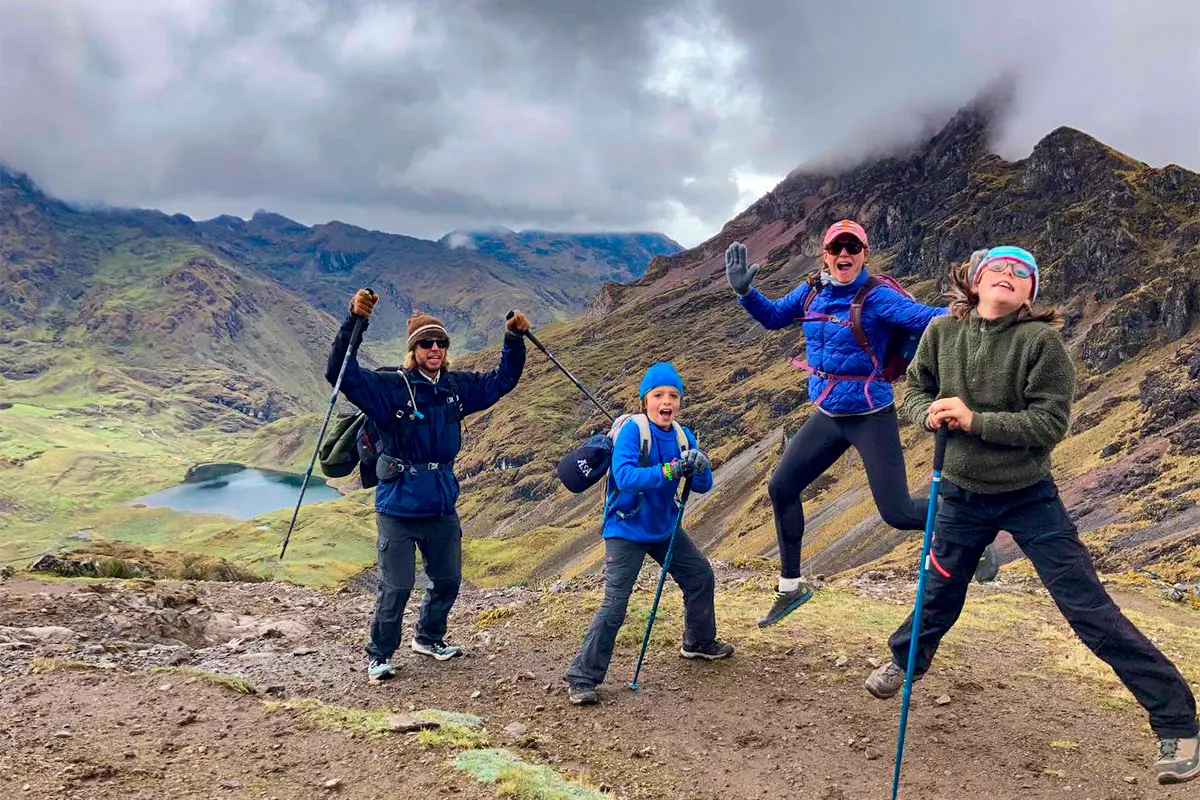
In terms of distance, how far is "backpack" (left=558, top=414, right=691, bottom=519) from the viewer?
329 inches

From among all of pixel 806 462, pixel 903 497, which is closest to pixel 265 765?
pixel 806 462

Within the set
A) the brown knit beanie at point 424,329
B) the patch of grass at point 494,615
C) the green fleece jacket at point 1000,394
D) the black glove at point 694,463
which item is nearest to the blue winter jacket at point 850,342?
the black glove at point 694,463

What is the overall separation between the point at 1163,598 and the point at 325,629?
1770 centimetres

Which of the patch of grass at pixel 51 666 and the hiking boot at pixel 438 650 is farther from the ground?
the hiking boot at pixel 438 650

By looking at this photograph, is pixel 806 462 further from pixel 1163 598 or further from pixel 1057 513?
pixel 1163 598

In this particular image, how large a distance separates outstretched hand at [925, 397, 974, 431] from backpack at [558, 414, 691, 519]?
117 inches

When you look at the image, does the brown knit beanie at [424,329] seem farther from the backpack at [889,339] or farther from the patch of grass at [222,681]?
the backpack at [889,339]

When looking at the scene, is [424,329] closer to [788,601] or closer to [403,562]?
[403,562]

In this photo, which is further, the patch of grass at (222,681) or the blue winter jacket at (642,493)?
the patch of grass at (222,681)

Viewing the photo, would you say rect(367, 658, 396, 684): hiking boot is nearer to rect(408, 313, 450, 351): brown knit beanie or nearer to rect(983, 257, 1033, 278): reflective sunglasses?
rect(408, 313, 450, 351): brown knit beanie

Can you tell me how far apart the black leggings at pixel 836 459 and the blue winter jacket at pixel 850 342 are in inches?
7.8

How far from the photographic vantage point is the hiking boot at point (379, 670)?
962 cm

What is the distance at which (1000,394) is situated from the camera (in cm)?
600

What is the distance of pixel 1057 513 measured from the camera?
238 inches
